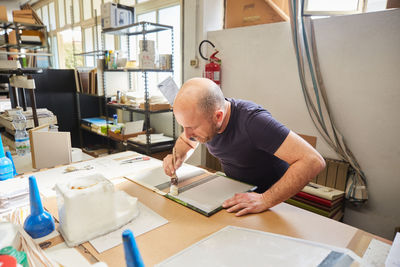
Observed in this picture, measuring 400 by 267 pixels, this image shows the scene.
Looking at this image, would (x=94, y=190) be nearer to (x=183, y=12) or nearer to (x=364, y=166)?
(x=364, y=166)

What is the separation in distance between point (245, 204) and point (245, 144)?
348 millimetres

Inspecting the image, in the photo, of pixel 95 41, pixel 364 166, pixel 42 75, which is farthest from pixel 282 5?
pixel 95 41

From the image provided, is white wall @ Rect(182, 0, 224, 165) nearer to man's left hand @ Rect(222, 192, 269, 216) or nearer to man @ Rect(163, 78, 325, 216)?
man @ Rect(163, 78, 325, 216)

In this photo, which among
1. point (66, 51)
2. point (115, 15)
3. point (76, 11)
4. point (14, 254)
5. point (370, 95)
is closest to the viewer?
point (14, 254)

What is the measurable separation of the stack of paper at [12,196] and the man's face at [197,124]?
2.20ft

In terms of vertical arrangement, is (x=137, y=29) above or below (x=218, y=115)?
above

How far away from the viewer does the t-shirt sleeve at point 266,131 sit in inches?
40.8

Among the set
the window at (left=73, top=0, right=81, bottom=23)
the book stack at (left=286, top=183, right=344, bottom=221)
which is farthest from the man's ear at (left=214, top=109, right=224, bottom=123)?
the window at (left=73, top=0, right=81, bottom=23)

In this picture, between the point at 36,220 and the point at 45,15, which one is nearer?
the point at 36,220

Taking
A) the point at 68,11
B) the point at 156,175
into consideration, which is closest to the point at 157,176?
the point at 156,175

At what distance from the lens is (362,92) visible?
1.74 m

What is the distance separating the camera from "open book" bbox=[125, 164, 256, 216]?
976 millimetres

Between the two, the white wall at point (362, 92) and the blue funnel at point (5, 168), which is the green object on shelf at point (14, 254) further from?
the white wall at point (362, 92)

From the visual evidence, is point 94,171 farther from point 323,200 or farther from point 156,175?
point 323,200
